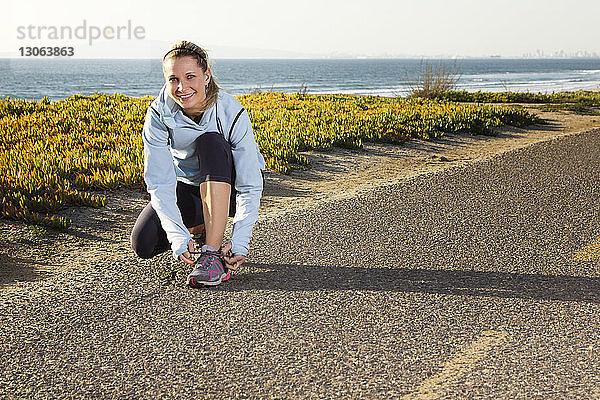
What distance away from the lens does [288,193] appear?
21.6ft

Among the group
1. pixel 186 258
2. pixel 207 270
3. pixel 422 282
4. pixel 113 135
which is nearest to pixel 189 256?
pixel 186 258

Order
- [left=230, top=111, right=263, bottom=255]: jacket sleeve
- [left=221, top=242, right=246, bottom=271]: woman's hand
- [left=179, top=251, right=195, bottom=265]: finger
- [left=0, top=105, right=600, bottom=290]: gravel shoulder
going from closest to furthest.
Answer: [left=179, top=251, right=195, bottom=265]: finger
[left=221, top=242, right=246, bottom=271]: woman's hand
[left=230, top=111, right=263, bottom=255]: jacket sleeve
[left=0, top=105, right=600, bottom=290]: gravel shoulder

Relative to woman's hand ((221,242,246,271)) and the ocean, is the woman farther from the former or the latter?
the ocean

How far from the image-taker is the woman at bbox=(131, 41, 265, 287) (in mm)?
3729

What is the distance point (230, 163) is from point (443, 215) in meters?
2.49

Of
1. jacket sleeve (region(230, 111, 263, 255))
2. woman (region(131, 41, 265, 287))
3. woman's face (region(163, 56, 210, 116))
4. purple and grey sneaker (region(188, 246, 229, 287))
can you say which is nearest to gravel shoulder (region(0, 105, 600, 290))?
woman (region(131, 41, 265, 287))

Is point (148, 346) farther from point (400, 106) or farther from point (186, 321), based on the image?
point (400, 106)

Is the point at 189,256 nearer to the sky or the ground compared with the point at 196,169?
nearer to the ground

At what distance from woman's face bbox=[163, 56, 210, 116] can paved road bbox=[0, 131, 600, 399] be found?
1147 mm

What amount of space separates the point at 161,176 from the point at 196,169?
12.3 inches

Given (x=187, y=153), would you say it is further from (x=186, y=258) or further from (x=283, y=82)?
(x=283, y=82)

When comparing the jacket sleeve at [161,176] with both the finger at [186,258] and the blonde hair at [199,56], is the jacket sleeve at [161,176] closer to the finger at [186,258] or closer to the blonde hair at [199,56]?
the finger at [186,258]

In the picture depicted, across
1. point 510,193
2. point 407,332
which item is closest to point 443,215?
point 510,193

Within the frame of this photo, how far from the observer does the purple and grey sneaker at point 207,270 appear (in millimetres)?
3672
